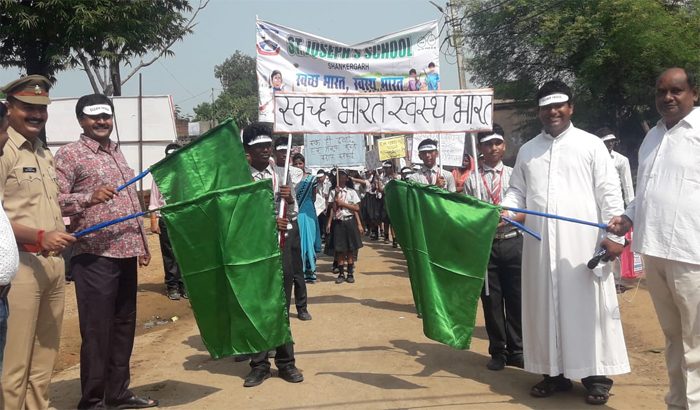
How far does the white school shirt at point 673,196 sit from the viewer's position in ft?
14.1

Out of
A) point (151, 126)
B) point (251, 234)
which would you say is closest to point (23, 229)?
point (251, 234)

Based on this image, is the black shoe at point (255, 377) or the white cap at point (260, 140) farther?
the white cap at point (260, 140)

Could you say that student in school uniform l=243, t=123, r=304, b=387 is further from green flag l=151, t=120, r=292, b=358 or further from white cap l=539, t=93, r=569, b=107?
white cap l=539, t=93, r=569, b=107

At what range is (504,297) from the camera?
6.30m

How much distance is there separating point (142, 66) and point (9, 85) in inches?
840

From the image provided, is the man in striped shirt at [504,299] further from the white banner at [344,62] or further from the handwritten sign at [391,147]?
the handwritten sign at [391,147]

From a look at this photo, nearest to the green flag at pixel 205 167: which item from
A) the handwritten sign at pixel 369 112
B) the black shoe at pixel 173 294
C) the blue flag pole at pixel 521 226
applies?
the handwritten sign at pixel 369 112

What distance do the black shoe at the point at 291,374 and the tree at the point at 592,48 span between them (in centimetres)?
1822

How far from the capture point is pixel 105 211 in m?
4.99

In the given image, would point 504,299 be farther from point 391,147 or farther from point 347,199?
point 391,147

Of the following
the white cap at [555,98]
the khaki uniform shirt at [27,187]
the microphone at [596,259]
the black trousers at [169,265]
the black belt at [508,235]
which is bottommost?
the black trousers at [169,265]

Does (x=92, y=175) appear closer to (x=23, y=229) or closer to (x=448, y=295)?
(x=23, y=229)

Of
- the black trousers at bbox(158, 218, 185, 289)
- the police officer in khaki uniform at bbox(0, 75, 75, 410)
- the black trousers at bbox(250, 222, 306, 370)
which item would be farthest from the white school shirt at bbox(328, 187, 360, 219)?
the police officer in khaki uniform at bbox(0, 75, 75, 410)

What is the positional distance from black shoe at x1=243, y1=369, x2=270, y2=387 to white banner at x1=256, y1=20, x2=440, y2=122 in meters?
2.81
